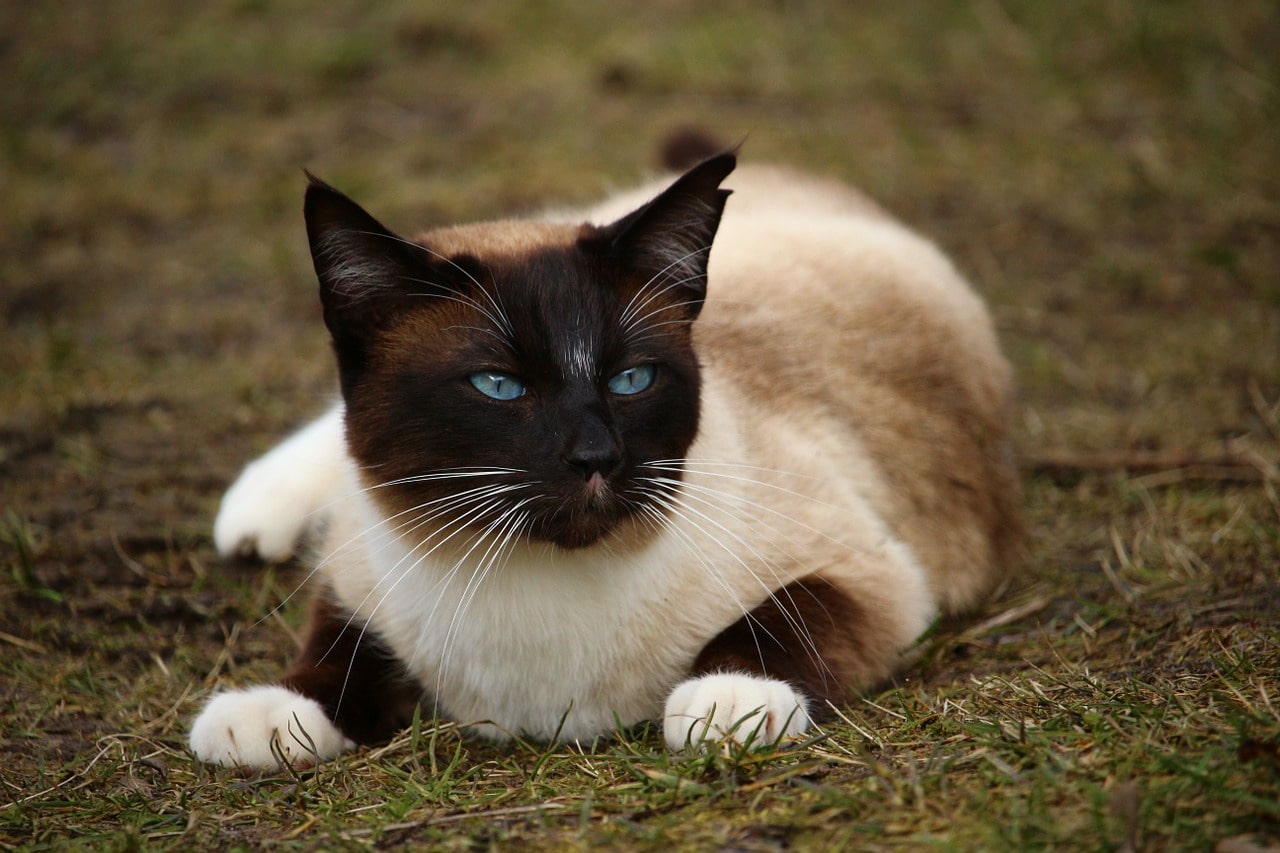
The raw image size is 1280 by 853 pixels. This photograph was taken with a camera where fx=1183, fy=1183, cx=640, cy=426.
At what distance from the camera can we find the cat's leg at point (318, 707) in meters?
2.39

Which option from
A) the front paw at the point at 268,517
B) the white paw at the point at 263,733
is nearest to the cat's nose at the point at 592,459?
the white paw at the point at 263,733

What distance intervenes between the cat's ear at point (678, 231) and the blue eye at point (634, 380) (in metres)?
0.21

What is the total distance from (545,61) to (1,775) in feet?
18.1

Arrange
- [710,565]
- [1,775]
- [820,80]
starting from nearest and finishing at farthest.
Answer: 1. [1,775]
2. [710,565]
3. [820,80]

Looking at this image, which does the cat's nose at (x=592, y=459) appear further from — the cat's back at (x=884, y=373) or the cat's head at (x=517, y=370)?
the cat's back at (x=884, y=373)

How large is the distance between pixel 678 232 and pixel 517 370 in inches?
18.5

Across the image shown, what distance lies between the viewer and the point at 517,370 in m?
2.24

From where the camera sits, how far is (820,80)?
7.00 meters

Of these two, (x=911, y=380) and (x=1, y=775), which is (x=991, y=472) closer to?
(x=911, y=380)

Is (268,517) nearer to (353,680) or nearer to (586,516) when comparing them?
(353,680)

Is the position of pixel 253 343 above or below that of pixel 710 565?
above

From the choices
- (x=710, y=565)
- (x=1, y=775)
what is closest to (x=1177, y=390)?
(x=710, y=565)

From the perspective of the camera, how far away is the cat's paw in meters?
2.22

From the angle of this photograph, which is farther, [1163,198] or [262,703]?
[1163,198]
